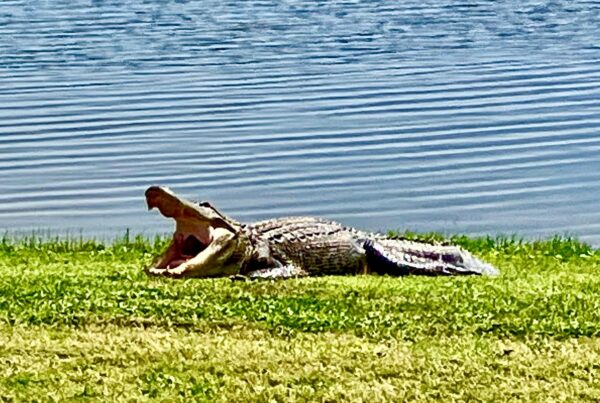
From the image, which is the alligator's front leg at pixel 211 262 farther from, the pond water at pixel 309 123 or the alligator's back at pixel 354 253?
the pond water at pixel 309 123

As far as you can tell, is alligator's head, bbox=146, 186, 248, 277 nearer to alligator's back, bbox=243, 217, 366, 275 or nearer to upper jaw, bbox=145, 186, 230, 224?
upper jaw, bbox=145, 186, 230, 224

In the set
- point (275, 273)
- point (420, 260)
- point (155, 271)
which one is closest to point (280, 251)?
point (275, 273)

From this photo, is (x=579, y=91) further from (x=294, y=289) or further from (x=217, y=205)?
(x=294, y=289)

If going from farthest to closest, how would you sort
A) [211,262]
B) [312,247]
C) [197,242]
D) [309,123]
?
[309,123], [312,247], [197,242], [211,262]

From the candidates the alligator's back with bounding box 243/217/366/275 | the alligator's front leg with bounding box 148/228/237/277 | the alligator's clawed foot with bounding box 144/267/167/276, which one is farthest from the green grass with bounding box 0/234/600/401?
the alligator's back with bounding box 243/217/366/275

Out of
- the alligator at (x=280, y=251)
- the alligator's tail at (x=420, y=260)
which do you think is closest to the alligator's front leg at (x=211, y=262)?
the alligator at (x=280, y=251)

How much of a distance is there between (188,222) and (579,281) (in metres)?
2.23

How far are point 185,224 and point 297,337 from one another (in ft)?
7.20

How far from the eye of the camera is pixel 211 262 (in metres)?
8.49

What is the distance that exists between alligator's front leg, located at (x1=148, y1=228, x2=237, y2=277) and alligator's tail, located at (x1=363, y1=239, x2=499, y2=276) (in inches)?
40.7

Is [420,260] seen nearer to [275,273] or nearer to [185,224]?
[275,273]

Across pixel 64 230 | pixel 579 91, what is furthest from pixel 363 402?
pixel 579 91

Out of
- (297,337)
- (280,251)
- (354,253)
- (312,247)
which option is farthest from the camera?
(354,253)

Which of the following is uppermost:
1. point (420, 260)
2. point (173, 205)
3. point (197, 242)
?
point (173, 205)
